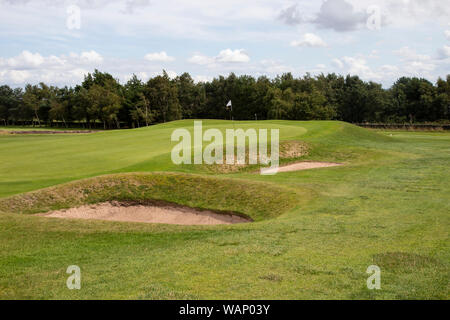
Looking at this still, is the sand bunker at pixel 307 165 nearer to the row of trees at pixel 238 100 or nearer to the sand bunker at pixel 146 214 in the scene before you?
the sand bunker at pixel 146 214

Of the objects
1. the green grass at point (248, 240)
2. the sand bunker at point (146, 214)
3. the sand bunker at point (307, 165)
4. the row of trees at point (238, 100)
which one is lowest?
the sand bunker at point (146, 214)

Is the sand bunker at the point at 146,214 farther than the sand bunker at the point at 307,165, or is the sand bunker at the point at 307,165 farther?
the sand bunker at the point at 307,165

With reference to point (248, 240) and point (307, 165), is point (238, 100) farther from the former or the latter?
point (248, 240)

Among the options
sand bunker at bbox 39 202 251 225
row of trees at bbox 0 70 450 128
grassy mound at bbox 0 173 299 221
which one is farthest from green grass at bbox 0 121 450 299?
row of trees at bbox 0 70 450 128

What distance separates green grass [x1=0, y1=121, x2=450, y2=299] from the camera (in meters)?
6.67

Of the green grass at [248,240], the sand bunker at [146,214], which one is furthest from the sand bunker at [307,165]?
the sand bunker at [146,214]

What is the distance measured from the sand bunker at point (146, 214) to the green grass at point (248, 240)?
34 centimetres

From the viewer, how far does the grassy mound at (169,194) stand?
47.2ft

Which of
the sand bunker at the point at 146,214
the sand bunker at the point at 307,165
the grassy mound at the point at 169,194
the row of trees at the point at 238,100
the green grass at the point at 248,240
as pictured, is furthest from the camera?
the row of trees at the point at 238,100

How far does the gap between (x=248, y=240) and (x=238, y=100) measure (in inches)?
3967

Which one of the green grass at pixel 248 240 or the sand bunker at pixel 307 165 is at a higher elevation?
the sand bunker at pixel 307 165

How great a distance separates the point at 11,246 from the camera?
9.30 m

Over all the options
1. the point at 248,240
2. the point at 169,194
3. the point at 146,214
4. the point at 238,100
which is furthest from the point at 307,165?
the point at 238,100
